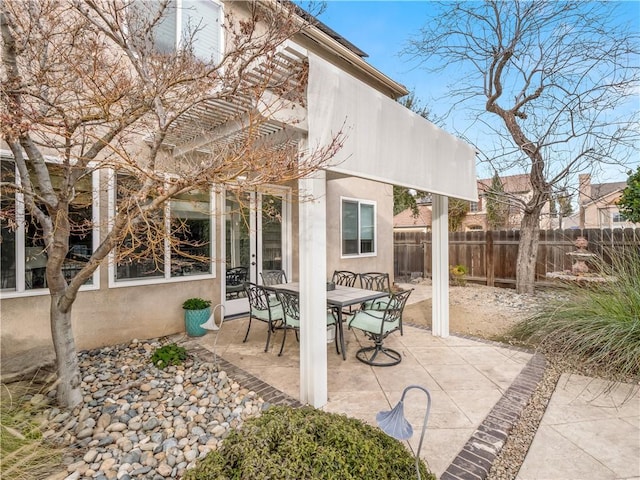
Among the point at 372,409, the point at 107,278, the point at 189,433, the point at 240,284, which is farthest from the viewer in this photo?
the point at 240,284

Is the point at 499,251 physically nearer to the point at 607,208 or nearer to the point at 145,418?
the point at 607,208

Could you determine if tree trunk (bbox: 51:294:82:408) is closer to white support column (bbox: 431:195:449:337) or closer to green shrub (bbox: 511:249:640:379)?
white support column (bbox: 431:195:449:337)

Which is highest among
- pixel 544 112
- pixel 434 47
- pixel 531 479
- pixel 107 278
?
pixel 434 47

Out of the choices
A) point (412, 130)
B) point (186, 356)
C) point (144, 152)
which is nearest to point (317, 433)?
point (186, 356)

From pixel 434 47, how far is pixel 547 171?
185 inches

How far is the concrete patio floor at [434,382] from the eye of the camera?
2744mm

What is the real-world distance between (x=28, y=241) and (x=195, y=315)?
2469 millimetres

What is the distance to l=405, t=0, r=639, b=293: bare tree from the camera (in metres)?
7.32

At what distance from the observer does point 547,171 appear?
9.01 meters

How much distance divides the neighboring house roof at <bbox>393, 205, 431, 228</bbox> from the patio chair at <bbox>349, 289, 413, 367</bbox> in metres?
19.5

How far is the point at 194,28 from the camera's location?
5246mm

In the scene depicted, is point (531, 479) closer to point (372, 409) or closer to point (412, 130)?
point (372, 409)

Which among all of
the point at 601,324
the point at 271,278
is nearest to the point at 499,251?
the point at 601,324

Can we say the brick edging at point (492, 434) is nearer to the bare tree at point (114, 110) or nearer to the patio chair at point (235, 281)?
the bare tree at point (114, 110)
